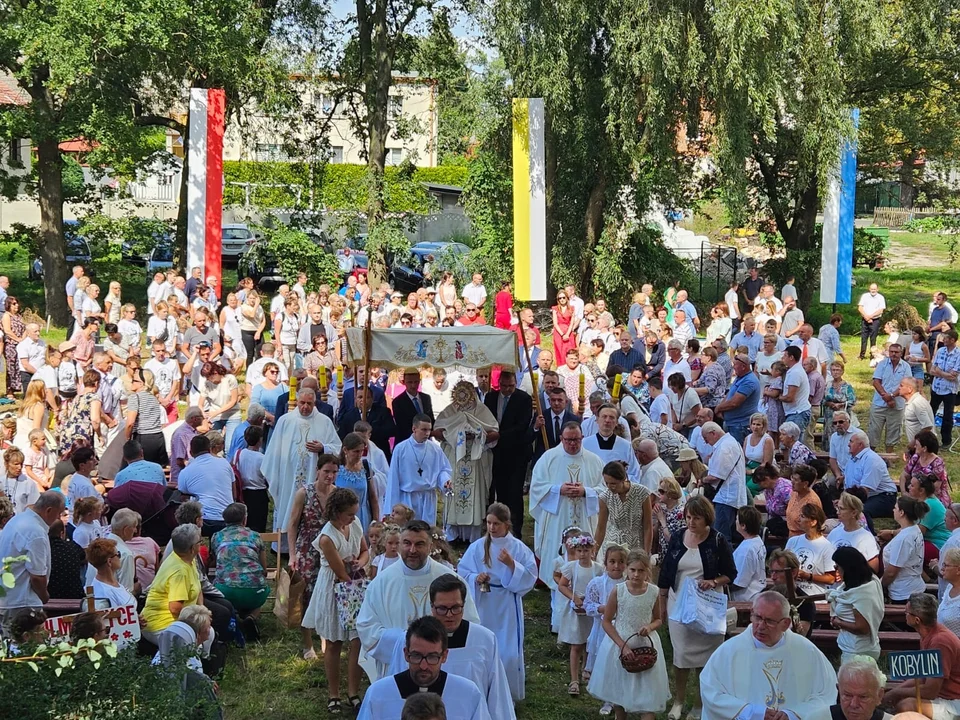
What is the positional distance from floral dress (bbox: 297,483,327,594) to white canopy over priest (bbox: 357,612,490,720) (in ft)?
10.9

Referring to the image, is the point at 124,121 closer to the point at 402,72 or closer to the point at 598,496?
the point at 402,72

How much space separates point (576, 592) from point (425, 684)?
349 cm

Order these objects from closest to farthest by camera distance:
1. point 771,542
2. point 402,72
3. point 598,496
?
point 598,496 → point 771,542 → point 402,72

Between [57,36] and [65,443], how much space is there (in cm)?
1008

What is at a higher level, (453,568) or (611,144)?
(611,144)

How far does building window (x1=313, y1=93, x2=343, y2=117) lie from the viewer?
2734 centimetres

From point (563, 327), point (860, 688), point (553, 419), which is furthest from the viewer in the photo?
point (563, 327)

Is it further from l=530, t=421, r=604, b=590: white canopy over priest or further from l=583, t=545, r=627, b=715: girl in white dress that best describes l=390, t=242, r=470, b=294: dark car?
l=583, t=545, r=627, b=715: girl in white dress

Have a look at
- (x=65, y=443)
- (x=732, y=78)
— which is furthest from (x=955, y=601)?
(x=732, y=78)

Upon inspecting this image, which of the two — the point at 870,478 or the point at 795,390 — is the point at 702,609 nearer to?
the point at 870,478

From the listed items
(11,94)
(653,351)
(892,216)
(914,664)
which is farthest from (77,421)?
(892,216)

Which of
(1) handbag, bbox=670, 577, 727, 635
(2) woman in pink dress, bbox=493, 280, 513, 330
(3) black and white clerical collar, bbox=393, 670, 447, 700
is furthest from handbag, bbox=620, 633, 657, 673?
(2) woman in pink dress, bbox=493, 280, 513, 330

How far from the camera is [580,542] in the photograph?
9.01 m

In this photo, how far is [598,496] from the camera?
999cm
